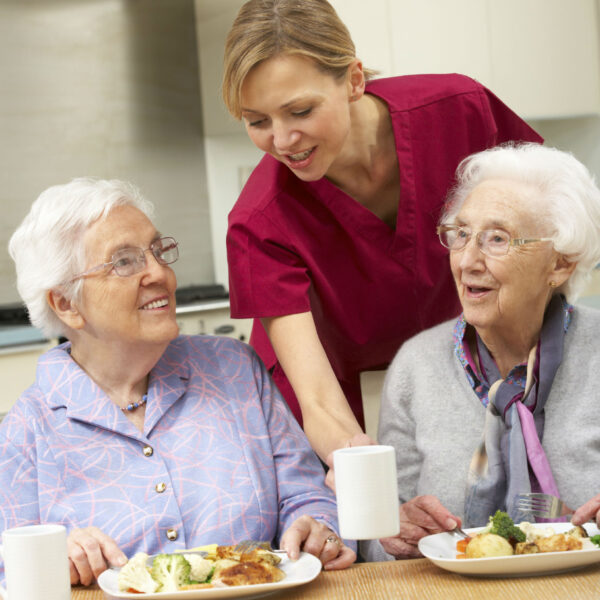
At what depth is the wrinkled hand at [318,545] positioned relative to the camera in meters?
1.38

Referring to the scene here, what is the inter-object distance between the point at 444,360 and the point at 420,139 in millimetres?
466

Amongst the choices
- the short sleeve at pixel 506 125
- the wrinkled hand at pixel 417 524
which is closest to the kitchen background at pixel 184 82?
the short sleeve at pixel 506 125

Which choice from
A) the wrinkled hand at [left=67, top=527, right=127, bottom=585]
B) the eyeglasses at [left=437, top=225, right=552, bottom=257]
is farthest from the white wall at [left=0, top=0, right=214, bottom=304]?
the wrinkled hand at [left=67, top=527, right=127, bottom=585]

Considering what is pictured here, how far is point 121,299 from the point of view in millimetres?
1684

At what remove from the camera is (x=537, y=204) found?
171 cm

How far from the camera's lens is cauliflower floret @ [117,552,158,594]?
1.22 m

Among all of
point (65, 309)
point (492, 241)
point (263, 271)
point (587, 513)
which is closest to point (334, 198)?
point (263, 271)

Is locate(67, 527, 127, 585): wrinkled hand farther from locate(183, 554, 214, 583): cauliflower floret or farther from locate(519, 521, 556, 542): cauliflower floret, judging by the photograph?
locate(519, 521, 556, 542): cauliflower floret

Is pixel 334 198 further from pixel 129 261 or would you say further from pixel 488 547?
pixel 488 547

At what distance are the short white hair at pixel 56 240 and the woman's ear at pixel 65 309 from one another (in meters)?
0.01

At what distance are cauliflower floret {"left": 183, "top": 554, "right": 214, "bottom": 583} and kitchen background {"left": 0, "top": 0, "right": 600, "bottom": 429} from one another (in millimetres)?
2709

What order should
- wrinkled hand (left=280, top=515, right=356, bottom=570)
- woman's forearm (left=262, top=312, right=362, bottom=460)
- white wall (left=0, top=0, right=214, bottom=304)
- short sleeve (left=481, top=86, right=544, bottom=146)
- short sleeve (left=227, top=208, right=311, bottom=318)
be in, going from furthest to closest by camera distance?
1. white wall (left=0, top=0, right=214, bottom=304)
2. short sleeve (left=481, top=86, right=544, bottom=146)
3. short sleeve (left=227, top=208, right=311, bottom=318)
4. woman's forearm (left=262, top=312, right=362, bottom=460)
5. wrinkled hand (left=280, top=515, right=356, bottom=570)

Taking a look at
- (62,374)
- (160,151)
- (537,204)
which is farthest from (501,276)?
(160,151)

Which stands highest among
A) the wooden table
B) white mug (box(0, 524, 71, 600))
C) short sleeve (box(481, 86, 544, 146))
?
short sleeve (box(481, 86, 544, 146))
